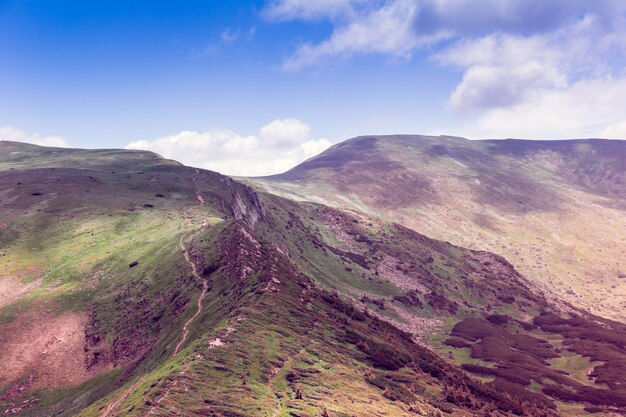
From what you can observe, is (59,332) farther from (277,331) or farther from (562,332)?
(562,332)

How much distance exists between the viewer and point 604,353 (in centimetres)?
8012

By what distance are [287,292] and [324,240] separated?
77.1m

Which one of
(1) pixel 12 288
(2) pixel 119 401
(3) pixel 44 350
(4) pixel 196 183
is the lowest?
(3) pixel 44 350

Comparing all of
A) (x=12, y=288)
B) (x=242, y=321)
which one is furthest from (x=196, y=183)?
(x=242, y=321)

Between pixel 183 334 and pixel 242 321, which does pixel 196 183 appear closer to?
pixel 183 334

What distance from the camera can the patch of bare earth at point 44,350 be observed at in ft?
158

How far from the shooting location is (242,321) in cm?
4062

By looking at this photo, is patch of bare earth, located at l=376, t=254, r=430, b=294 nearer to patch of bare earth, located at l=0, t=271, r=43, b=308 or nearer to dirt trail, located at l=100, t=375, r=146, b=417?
patch of bare earth, located at l=0, t=271, r=43, b=308

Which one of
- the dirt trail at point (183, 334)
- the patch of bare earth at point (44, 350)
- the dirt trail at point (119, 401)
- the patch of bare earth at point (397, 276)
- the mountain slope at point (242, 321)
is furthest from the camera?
the patch of bare earth at point (397, 276)

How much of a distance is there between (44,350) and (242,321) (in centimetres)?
3164

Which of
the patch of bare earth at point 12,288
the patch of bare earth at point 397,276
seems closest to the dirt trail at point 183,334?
the patch of bare earth at point 12,288

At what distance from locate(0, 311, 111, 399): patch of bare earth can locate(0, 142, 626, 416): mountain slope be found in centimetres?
21

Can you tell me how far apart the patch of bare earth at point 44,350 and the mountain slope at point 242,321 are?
0.21 meters

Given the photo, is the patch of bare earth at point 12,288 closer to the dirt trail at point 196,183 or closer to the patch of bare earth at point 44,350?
the patch of bare earth at point 44,350
